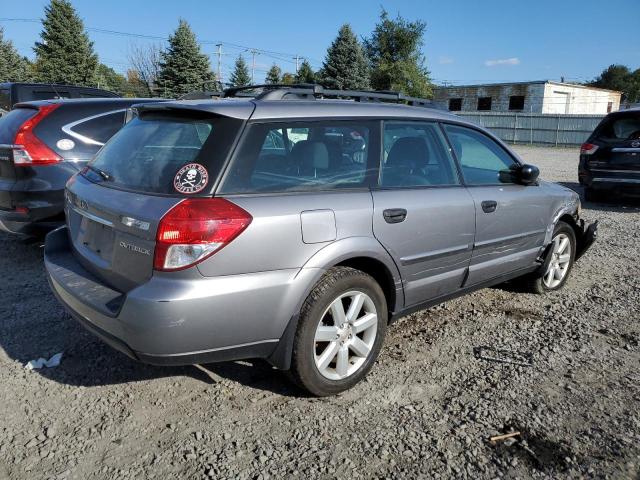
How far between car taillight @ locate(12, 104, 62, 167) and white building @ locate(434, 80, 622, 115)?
42.4 m

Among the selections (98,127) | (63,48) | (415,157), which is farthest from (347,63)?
(415,157)

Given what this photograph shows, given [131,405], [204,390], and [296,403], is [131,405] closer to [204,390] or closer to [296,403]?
[204,390]

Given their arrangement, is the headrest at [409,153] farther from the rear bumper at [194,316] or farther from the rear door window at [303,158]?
the rear bumper at [194,316]

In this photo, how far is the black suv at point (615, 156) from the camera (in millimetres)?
8828

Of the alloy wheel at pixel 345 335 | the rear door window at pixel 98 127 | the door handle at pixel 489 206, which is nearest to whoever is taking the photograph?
the alloy wheel at pixel 345 335

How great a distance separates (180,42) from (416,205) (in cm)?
4000

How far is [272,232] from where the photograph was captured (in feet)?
8.48

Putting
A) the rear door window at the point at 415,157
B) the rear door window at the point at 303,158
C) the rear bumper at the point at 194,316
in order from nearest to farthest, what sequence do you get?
the rear bumper at the point at 194,316 < the rear door window at the point at 303,158 < the rear door window at the point at 415,157

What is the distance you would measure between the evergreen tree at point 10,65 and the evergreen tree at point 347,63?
2633cm

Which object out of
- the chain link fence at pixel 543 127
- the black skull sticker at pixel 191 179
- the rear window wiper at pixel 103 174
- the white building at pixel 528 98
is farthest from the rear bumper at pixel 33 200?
the white building at pixel 528 98

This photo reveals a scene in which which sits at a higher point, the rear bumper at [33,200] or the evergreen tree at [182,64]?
the evergreen tree at [182,64]

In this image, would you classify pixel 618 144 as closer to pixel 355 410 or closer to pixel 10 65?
pixel 355 410

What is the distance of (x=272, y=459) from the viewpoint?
8.09 feet

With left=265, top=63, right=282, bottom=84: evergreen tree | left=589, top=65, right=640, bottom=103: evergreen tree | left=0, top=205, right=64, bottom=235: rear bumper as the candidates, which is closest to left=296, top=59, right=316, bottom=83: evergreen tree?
left=265, top=63, right=282, bottom=84: evergreen tree
